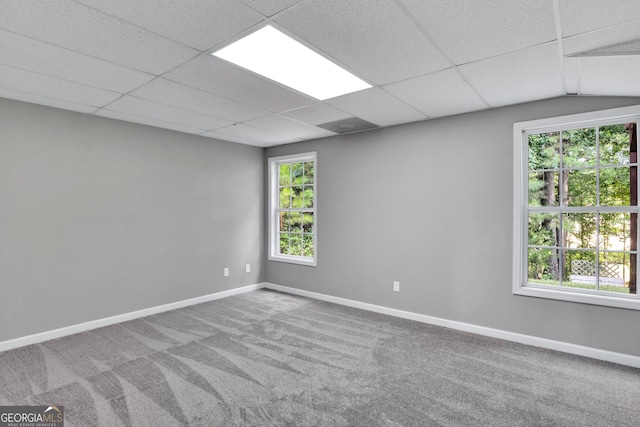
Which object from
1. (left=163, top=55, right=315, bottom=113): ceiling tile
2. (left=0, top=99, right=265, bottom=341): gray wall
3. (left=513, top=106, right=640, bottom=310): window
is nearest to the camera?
(left=163, top=55, right=315, bottom=113): ceiling tile

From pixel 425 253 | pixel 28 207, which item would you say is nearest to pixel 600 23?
pixel 425 253

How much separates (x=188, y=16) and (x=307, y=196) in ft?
11.6

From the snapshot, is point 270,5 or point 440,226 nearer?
point 270,5

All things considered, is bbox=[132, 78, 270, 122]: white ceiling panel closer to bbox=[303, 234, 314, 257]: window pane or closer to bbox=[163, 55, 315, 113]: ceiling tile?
bbox=[163, 55, 315, 113]: ceiling tile

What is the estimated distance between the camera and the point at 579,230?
9.96 feet

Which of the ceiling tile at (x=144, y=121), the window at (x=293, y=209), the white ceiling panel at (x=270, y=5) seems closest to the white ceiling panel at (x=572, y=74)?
the white ceiling panel at (x=270, y=5)

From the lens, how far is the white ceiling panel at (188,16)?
1632mm

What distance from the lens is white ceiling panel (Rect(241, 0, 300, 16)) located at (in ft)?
5.28

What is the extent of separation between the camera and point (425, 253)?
3750 mm

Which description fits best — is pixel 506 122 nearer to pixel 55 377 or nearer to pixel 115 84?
pixel 115 84

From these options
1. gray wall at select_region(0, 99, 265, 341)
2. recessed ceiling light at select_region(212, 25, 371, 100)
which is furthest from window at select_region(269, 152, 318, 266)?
recessed ceiling light at select_region(212, 25, 371, 100)

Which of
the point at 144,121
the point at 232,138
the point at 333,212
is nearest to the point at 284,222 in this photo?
the point at 333,212

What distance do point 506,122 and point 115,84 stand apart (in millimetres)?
3700

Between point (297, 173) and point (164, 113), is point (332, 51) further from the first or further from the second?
point (297, 173)
